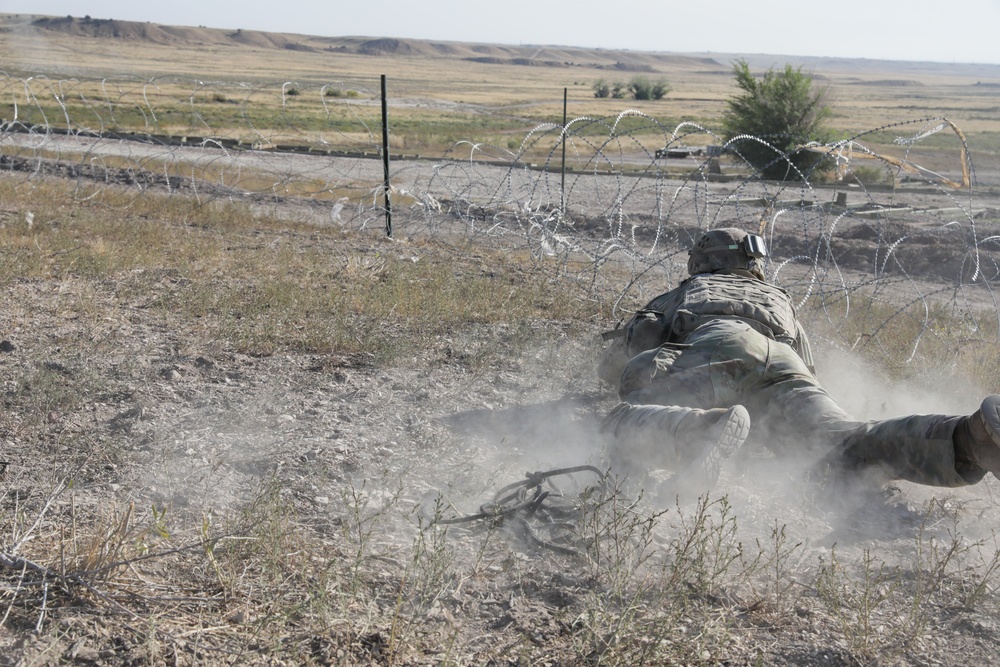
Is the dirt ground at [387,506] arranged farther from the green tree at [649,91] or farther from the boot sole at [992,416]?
the green tree at [649,91]

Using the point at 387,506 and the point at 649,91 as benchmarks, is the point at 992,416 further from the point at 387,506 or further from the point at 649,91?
the point at 649,91

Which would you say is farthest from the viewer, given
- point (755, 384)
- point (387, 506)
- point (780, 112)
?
point (780, 112)

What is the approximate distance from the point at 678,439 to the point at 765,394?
38.4 inches

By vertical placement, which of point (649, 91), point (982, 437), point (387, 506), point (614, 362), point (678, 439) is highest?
point (649, 91)

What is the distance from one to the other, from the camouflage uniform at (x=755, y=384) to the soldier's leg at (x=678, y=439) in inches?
0.7

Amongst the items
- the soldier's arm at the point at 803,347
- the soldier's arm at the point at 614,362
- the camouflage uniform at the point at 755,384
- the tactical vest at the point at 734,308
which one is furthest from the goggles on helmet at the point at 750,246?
the soldier's arm at the point at 614,362

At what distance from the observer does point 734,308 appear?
5238 mm

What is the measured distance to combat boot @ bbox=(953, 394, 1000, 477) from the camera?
3.72 metres

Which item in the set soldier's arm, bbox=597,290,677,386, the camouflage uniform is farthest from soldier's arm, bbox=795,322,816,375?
soldier's arm, bbox=597,290,677,386

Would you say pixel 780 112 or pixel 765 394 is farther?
pixel 780 112

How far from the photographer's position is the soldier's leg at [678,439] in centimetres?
394

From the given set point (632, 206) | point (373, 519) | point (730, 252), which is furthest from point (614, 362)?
point (632, 206)

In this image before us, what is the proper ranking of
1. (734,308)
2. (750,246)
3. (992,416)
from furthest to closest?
(750,246)
(734,308)
(992,416)

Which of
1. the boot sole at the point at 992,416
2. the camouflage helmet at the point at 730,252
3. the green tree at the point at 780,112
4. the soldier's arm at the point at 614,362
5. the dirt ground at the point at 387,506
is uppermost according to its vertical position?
the green tree at the point at 780,112
